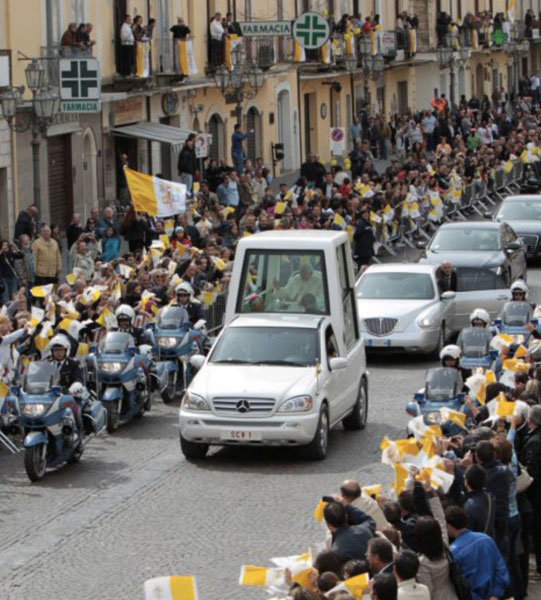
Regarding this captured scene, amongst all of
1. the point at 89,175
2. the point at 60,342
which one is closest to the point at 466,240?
the point at 89,175

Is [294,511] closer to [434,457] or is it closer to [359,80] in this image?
[434,457]

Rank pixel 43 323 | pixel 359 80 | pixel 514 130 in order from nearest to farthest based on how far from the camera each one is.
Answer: pixel 43 323 < pixel 514 130 < pixel 359 80

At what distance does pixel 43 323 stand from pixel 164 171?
83.1 feet

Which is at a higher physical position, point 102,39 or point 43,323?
point 102,39

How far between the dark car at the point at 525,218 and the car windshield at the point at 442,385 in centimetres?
1799

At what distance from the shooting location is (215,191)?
134 ft

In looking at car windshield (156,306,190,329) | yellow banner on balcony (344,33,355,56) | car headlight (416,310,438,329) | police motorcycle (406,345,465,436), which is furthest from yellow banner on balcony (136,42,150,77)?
police motorcycle (406,345,465,436)

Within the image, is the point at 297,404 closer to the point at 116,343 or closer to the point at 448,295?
the point at 116,343

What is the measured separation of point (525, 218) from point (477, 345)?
55.5 feet

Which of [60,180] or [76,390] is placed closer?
[76,390]

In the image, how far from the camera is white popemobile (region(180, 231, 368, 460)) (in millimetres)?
19062

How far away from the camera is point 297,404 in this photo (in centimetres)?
1909

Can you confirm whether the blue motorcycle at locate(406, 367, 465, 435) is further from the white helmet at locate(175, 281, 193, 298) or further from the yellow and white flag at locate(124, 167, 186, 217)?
the yellow and white flag at locate(124, 167, 186, 217)

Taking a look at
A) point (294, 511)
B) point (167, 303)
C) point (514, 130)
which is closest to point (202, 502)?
point (294, 511)
